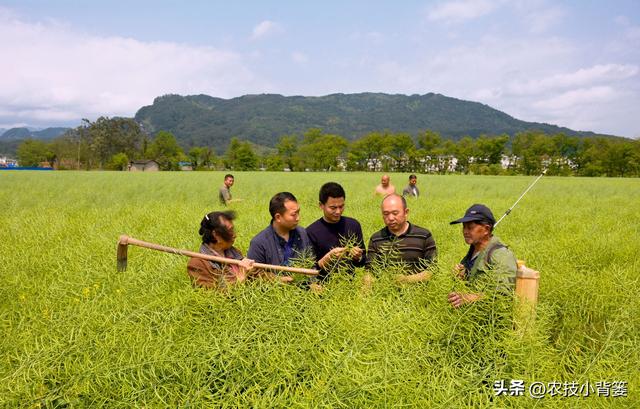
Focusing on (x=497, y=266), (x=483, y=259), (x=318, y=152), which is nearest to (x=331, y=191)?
(x=483, y=259)

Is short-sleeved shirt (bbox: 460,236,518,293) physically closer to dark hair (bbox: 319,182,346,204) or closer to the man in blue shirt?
dark hair (bbox: 319,182,346,204)

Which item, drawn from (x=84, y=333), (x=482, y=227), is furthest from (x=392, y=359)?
(x=84, y=333)

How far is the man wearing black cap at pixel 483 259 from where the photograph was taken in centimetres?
293

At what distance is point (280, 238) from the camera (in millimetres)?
3766

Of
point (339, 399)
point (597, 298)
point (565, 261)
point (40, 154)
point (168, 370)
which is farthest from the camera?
point (40, 154)

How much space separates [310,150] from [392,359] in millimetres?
90011

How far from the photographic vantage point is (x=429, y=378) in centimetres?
265

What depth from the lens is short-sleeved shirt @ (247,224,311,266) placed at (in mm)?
3617

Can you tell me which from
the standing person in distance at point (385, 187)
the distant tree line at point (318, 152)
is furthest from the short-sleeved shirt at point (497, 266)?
the distant tree line at point (318, 152)

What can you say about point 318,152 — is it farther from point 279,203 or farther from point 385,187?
point 279,203

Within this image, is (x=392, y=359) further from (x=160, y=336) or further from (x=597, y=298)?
(x=597, y=298)

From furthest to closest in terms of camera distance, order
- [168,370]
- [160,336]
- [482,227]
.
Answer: [482,227]
[160,336]
[168,370]

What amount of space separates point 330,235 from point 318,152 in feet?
280

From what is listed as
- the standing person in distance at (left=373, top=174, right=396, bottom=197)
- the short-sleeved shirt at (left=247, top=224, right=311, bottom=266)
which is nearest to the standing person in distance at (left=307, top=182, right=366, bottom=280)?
the short-sleeved shirt at (left=247, top=224, right=311, bottom=266)
